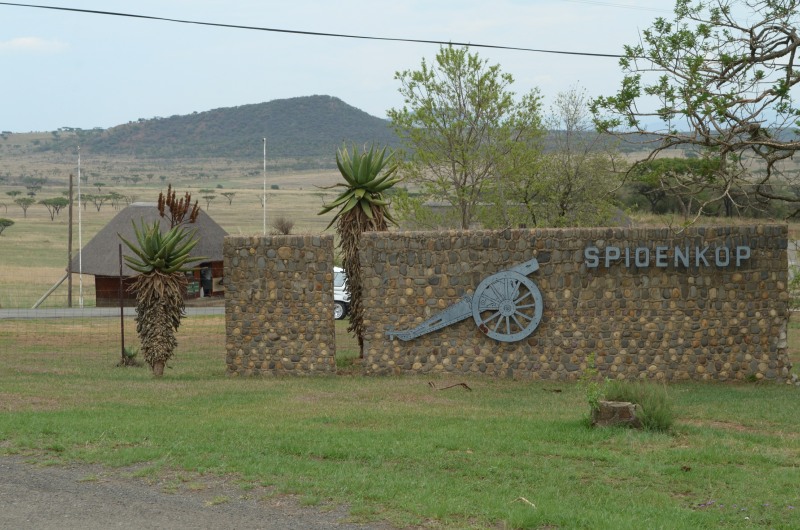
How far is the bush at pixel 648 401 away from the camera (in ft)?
39.1

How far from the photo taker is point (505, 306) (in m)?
18.4

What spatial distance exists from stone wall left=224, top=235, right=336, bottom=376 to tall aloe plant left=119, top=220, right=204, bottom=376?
0.97m

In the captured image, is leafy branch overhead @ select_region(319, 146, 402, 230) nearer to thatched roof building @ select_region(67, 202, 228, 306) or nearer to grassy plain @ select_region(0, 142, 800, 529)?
grassy plain @ select_region(0, 142, 800, 529)

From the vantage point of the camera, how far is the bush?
39.1 ft

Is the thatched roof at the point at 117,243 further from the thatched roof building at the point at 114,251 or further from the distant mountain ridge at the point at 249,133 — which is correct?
the distant mountain ridge at the point at 249,133

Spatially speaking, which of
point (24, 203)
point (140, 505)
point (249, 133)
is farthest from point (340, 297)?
point (249, 133)

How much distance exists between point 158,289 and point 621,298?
27.4ft

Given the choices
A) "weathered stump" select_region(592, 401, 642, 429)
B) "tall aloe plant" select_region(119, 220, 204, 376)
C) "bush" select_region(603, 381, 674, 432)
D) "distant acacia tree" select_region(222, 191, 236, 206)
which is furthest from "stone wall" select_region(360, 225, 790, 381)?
"distant acacia tree" select_region(222, 191, 236, 206)

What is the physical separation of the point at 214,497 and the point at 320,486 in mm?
951

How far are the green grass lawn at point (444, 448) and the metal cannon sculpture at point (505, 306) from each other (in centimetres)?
178

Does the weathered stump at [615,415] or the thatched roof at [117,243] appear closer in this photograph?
the weathered stump at [615,415]

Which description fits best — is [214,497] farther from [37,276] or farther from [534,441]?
[37,276]

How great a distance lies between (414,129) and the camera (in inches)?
1214

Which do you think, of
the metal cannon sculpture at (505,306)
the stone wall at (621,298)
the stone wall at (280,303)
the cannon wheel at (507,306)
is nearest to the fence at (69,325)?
the stone wall at (280,303)
